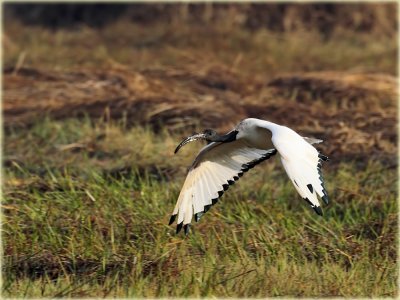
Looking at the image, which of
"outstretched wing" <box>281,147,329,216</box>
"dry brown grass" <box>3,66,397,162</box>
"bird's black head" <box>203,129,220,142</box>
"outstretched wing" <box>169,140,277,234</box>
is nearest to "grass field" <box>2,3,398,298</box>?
"dry brown grass" <box>3,66,397,162</box>

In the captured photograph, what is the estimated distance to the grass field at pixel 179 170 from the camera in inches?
193

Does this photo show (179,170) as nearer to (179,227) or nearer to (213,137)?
(213,137)

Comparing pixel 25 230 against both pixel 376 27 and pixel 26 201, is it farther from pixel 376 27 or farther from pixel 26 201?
pixel 376 27

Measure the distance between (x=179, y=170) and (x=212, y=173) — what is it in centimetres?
106

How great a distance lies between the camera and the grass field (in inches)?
193

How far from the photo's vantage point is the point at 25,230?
5.38 metres

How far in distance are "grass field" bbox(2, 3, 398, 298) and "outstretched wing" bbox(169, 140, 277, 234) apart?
0.12 m

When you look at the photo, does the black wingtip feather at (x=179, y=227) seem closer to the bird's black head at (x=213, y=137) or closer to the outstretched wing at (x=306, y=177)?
the bird's black head at (x=213, y=137)

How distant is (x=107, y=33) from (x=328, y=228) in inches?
268

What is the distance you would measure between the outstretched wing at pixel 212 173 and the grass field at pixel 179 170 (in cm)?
12

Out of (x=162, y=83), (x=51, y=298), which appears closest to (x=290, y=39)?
(x=162, y=83)

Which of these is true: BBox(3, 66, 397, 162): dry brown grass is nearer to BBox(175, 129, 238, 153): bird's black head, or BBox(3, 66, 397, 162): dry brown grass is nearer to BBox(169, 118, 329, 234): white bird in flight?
BBox(169, 118, 329, 234): white bird in flight

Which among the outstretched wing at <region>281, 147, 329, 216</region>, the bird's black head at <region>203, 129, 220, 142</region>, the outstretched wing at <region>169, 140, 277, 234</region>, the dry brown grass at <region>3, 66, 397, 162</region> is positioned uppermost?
the outstretched wing at <region>281, 147, 329, 216</region>

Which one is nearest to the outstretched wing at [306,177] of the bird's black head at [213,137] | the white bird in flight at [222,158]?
the white bird in flight at [222,158]
